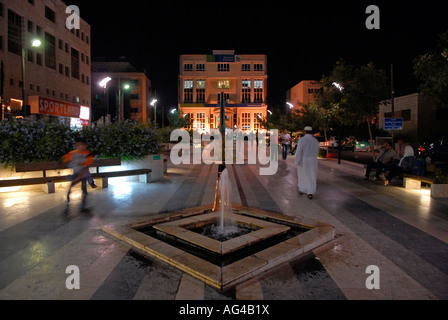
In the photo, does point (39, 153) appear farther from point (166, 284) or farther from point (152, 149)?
point (166, 284)

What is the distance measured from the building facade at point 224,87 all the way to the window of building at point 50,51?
Result: 33.5 m

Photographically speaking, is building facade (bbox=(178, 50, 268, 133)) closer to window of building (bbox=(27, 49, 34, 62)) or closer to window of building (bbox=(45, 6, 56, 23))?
window of building (bbox=(45, 6, 56, 23))

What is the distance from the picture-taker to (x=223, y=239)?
230 inches

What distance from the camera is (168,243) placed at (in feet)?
18.5

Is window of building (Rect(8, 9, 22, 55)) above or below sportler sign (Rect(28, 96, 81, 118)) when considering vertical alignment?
above

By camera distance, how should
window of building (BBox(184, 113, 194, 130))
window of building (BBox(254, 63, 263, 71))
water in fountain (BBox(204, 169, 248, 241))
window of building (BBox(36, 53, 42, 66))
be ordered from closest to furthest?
water in fountain (BBox(204, 169, 248, 241))
window of building (BBox(36, 53, 42, 66))
window of building (BBox(184, 113, 194, 130))
window of building (BBox(254, 63, 263, 71))

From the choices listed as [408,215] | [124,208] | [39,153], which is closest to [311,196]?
[408,215]

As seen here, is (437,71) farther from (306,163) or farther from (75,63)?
(75,63)

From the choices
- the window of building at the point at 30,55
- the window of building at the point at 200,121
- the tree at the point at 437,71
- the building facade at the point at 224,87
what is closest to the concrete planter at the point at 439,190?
the tree at the point at 437,71

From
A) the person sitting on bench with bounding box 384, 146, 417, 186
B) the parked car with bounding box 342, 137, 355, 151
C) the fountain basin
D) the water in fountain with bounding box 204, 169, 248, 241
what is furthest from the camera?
the parked car with bounding box 342, 137, 355, 151

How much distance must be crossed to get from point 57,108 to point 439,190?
37600 mm

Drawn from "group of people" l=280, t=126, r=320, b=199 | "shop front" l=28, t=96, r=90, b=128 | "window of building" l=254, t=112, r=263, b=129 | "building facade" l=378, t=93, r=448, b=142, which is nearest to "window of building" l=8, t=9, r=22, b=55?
"shop front" l=28, t=96, r=90, b=128

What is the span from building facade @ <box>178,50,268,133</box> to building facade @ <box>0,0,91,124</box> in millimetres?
25216

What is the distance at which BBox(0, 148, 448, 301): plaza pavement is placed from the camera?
12.8ft
